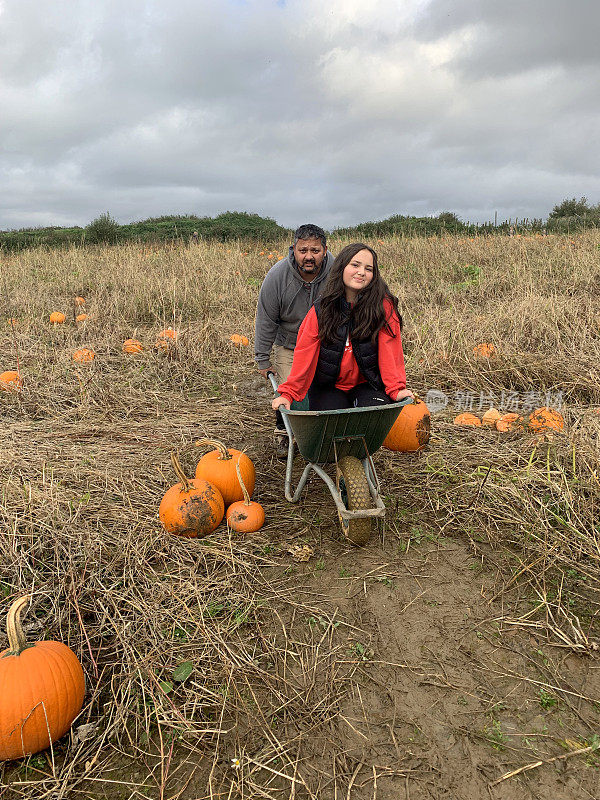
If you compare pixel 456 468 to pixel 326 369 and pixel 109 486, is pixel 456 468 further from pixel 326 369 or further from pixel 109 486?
pixel 109 486

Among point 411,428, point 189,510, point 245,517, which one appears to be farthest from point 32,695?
point 411,428

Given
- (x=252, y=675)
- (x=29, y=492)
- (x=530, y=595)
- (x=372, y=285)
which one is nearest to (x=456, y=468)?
(x=530, y=595)

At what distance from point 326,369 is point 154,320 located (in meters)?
4.84

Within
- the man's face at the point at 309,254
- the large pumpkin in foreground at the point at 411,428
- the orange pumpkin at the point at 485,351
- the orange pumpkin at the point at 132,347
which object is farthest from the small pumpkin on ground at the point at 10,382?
the orange pumpkin at the point at 485,351

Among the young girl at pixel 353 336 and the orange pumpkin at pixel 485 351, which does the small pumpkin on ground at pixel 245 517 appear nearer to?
the young girl at pixel 353 336

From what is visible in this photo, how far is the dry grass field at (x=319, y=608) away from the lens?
170 centimetres

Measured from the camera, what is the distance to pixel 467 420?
4.00 metres

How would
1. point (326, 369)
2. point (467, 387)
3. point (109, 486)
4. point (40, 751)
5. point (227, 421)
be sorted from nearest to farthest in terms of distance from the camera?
1. point (40, 751)
2. point (326, 369)
3. point (109, 486)
4. point (227, 421)
5. point (467, 387)

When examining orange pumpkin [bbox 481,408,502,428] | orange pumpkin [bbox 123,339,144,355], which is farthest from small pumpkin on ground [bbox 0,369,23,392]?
orange pumpkin [bbox 481,408,502,428]

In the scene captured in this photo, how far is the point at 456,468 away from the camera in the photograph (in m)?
3.40

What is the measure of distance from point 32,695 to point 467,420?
3274mm

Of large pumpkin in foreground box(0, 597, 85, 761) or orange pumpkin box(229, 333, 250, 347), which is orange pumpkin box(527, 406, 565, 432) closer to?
large pumpkin in foreground box(0, 597, 85, 761)

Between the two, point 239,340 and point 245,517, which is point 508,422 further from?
point 239,340

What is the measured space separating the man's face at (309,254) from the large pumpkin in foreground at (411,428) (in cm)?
121
